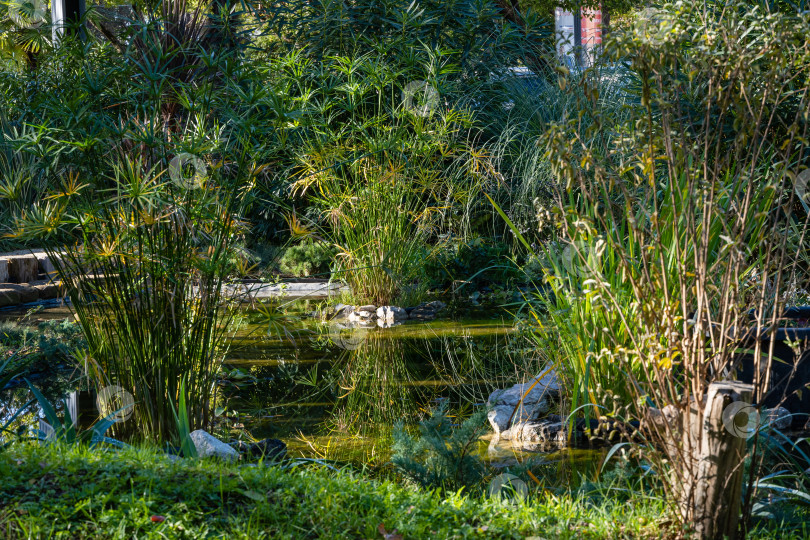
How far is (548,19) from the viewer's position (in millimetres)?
9758

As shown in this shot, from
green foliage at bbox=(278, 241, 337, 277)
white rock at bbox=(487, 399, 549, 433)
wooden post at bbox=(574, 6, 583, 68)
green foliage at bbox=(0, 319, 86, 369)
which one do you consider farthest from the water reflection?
green foliage at bbox=(278, 241, 337, 277)

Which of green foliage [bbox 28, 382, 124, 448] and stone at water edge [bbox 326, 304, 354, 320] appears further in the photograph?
stone at water edge [bbox 326, 304, 354, 320]

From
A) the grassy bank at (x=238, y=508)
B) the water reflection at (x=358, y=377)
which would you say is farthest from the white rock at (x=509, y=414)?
the grassy bank at (x=238, y=508)

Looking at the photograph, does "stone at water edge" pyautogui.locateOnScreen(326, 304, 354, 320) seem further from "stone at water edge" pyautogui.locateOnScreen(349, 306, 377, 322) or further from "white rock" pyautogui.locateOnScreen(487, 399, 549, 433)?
"white rock" pyautogui.locateOnScreen(487, 399, 549, 433)

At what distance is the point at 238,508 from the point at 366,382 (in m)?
2.41

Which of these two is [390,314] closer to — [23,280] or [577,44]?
[577,44]

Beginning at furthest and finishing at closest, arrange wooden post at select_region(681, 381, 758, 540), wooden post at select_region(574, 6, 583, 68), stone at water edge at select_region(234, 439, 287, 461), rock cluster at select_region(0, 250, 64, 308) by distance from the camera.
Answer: rock cluster at select_region(0, 250, 64, 308) → stone at water edge at select_region(234, 439, 287, 461) → wooden post at select_region(574, 6, 583, 68) → wooden post at select_region(681, 381, 758, 540)

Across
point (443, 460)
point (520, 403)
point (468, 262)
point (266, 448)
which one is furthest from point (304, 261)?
point (443, 460)

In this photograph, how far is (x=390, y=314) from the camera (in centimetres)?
642

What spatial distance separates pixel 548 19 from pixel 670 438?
8.40m

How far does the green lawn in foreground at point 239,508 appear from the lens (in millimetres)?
2008

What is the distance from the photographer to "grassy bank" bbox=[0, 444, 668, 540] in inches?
79.0

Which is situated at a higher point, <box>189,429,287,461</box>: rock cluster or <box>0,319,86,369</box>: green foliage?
<box>0,319,86,369</box>: green foliage

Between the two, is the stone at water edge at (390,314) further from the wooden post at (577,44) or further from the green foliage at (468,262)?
the wooden post at (577,44)
